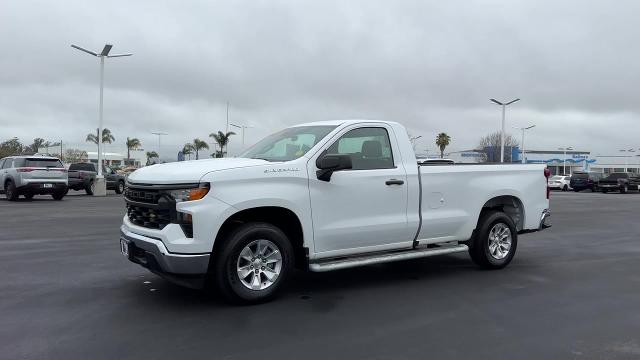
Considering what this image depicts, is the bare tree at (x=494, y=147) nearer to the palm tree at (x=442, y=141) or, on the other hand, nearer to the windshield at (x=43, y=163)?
the palm tree at (x=442, y=141)

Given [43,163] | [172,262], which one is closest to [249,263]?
[172,262]

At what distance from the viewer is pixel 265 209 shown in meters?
5.84

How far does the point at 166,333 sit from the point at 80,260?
153 inches

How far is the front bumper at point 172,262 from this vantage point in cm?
524

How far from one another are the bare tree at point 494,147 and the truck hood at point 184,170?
73.1 metres

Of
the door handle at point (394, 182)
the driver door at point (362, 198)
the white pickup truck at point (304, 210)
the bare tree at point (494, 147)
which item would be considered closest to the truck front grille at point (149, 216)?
the white pickup truck at point (304, 210)

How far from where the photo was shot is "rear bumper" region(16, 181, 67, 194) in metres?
19.9

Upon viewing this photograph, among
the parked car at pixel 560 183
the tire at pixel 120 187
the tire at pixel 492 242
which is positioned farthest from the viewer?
the parked car at pixel 560 183

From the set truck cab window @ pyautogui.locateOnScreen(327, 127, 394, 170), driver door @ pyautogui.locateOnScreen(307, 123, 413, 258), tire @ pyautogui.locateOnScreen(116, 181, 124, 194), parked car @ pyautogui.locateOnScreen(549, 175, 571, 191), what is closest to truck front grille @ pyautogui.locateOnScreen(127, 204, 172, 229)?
driver door @ pyautogui.locateOnScreen(307, 123, 413, 258)

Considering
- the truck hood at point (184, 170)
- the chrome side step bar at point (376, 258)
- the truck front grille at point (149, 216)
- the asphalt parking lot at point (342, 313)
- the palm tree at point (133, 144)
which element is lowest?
the asphalt parking lot at point (342, 313)

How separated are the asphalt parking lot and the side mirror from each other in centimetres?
137

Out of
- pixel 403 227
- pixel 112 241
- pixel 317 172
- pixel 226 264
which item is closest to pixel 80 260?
pixel 112 241

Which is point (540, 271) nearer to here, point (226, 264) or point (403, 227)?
point (403, 227)

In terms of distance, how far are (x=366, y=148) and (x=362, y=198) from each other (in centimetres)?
66
